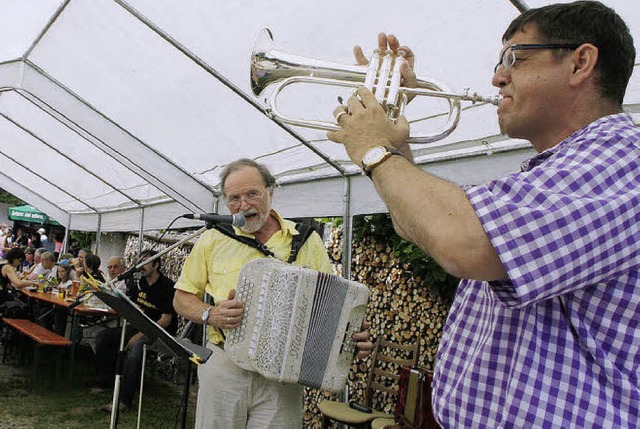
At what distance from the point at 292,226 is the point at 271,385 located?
0.86m

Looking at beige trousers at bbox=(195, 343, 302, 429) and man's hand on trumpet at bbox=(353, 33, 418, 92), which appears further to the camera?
beige trousers at bbox=(195, 343, 302, 429)

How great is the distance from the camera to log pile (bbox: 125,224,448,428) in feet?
16.6

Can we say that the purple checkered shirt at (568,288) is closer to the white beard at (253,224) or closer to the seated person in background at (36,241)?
the white beard at (253,224)

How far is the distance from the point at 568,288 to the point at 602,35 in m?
0.57

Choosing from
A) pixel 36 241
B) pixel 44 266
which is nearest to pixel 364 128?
pixel 44 266

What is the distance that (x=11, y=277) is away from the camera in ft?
28.8

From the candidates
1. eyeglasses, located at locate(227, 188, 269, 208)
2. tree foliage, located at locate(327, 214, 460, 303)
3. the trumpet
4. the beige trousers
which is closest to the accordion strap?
eyeglasses, located at locate(227, 188, 269, 208)

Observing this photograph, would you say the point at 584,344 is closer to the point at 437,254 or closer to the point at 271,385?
the point at 437,254

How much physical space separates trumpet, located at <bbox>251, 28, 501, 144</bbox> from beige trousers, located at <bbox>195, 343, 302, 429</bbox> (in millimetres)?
1379

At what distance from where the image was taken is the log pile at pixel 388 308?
5051mm

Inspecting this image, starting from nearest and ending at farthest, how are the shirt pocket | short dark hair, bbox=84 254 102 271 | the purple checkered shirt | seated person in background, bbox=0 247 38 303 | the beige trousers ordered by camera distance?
the purple checkered shirt
the beige trousers
the shirt pocket
short dark hair, bbox=84 254 102 271
seated person in background, bbox=0 247 38 303

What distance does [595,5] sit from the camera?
1.24 meters

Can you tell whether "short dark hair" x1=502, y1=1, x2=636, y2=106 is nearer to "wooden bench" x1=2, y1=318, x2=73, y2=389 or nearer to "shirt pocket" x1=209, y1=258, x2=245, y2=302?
"shirt pocket" x1=209, y1=258, x2=245, y2=302

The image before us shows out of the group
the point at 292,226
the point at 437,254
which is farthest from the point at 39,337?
the point at 437,254
